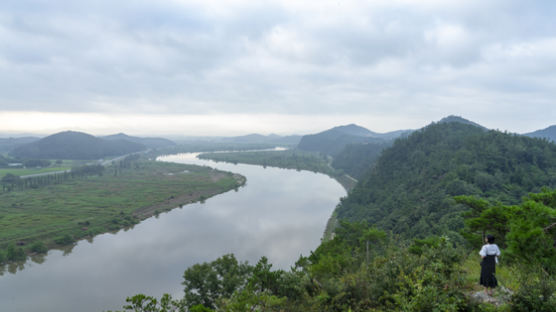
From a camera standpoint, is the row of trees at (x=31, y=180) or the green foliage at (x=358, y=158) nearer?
the row of trees at (x=31, y=180)

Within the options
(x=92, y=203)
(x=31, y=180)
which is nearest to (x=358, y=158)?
(x=92, y=203)

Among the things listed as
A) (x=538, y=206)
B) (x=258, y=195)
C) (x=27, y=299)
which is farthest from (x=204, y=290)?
(x=258, y=195)

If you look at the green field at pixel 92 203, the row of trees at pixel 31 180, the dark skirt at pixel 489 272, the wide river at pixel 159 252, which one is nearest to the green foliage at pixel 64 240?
the green field at pixel 92 203

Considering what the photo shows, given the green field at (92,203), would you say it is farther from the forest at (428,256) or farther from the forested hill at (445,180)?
the forested hill at (445,180)

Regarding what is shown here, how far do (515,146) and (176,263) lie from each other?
53703 millimetres

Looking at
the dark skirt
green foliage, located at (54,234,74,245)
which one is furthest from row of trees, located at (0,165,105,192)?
the dark skirt

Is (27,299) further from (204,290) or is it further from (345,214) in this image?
(345,214)

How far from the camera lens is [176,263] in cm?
3162

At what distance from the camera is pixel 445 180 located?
3947 centimetres

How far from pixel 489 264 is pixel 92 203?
71.3 metres

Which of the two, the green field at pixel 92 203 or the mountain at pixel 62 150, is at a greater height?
the mountain at pixel 62 150

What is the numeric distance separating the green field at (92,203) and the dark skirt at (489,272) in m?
46.6

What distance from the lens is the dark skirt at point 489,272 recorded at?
7572 mm

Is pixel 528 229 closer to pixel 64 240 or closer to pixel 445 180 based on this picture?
pixel 445 180
